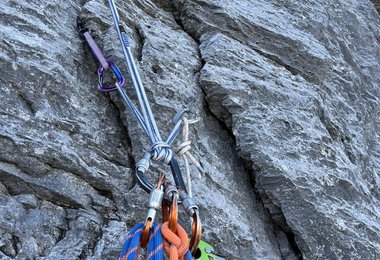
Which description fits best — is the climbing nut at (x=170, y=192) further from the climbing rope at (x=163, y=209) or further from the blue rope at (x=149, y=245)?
the blue rope at (x=149, y=245)

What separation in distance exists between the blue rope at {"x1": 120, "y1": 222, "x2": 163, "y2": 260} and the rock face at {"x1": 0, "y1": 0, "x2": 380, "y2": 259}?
289 mm

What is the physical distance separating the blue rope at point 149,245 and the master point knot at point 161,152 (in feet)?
1.22

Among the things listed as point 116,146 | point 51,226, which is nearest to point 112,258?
point 51,226

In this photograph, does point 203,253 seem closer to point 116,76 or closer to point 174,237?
point 174,237

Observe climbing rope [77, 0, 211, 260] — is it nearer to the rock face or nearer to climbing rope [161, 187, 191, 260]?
climbing rope [161, 187, 191, 260]

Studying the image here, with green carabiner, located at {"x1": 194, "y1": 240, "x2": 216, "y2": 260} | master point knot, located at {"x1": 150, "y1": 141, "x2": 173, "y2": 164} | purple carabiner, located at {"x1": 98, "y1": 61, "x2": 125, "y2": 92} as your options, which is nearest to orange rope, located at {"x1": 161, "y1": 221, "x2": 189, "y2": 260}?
green carabiner, located at {"x1": 194, "y1": 240, "x2": 216, "y2": 260}

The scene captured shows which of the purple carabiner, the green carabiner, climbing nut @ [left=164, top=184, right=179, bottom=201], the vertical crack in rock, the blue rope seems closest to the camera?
the blue rope

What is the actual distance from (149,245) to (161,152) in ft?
1.52

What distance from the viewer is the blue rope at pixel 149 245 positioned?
195 centimetres

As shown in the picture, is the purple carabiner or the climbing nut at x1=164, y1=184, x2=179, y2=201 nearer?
the climbing nut at x1=164, y1=184, x2=179, y2=201

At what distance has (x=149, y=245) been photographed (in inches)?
78.5

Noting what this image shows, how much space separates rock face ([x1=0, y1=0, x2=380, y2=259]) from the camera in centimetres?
237

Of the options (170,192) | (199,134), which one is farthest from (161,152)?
(199,134)

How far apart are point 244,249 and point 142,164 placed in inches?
31.9
